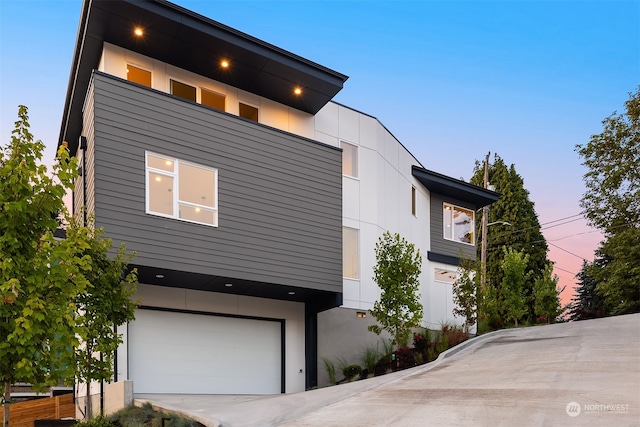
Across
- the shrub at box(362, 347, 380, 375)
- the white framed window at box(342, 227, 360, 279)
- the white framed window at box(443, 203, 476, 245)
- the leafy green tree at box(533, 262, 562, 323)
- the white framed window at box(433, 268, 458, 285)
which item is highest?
the white framed window at box(443, 203, 476, 245)

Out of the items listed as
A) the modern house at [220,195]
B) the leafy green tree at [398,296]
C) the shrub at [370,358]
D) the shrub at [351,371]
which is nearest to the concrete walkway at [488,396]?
the leafy green tree at [398,296]

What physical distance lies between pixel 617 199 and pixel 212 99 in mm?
21191

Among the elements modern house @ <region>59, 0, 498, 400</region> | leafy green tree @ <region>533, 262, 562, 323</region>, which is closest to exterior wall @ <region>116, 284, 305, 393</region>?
modern house @ <region>59, 0, 498, 400</region>

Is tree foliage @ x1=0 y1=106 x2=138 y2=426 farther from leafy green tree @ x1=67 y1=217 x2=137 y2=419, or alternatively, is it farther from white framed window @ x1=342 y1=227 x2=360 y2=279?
white framed window @ x1=342 y1=227 x2=360 y2=279

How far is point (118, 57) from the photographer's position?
14.6m

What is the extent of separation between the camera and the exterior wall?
1466cm

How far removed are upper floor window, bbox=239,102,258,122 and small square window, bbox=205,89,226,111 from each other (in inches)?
24.6

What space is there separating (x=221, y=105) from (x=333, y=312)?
7.07m

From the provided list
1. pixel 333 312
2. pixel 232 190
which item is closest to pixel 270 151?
pixel 232 190

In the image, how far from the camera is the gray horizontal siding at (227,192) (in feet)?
41.5

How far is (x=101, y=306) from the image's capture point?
10602 millimetres

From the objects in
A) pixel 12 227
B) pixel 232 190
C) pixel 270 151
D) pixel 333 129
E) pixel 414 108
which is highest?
pixel 414 108

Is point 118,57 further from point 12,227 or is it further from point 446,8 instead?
point 446,8

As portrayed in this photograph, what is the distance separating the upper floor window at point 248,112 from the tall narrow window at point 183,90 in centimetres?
151
